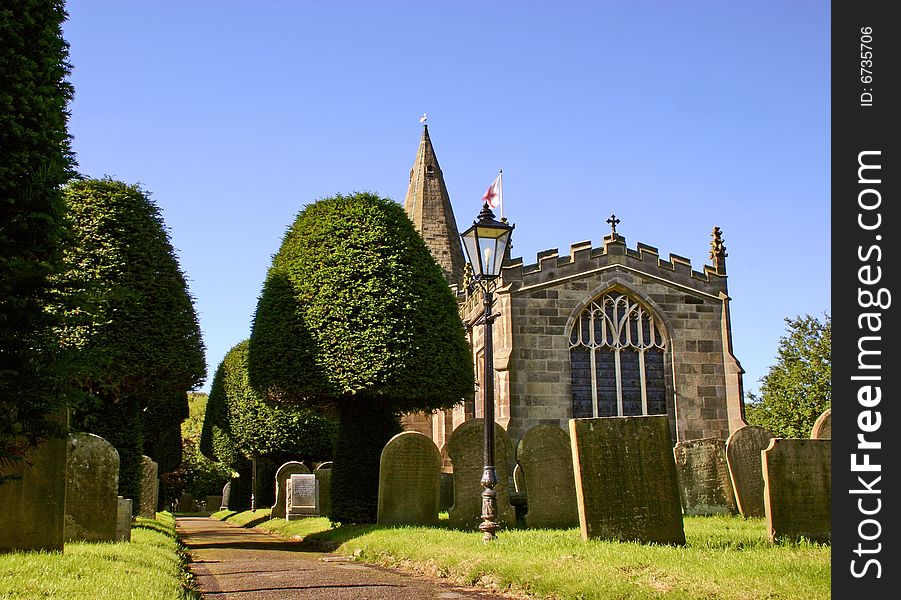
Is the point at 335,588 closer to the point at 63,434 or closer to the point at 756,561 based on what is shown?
the point at 63,434

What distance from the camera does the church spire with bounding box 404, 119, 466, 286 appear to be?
39719mm

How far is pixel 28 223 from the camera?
23.1ft

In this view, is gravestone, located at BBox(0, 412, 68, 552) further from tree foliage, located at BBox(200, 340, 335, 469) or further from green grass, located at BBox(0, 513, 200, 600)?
tree foliage, located at BBox(200, 340, 335, 469)


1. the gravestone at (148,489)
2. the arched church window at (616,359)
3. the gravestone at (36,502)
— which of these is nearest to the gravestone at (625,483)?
the gravestone at (36,502)

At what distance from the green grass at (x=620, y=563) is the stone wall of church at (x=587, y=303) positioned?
13065 millimetres

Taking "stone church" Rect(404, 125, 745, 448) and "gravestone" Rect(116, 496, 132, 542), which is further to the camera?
"stone church" Rect(404, 125, 745, 448)

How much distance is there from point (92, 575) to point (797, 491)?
26.2 feet

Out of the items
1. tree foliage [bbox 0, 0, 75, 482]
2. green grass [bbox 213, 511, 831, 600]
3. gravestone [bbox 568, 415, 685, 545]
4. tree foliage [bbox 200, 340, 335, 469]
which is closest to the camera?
tree foliage [bbox 0, 0, 75, 482]

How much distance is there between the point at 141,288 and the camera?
56.6 feet

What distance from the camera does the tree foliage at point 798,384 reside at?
38.4 m

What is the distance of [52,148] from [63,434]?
244 centimetres

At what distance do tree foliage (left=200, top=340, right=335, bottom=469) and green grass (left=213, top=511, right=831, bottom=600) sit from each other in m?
17.7

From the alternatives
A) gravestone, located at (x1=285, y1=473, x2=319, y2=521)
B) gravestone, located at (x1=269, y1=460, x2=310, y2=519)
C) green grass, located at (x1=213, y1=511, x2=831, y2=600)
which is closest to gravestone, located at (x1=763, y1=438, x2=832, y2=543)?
green grass, located at (x1=213, y1=511, x2=831, y2=600)

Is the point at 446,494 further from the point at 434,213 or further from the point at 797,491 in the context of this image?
the point at 434,213
